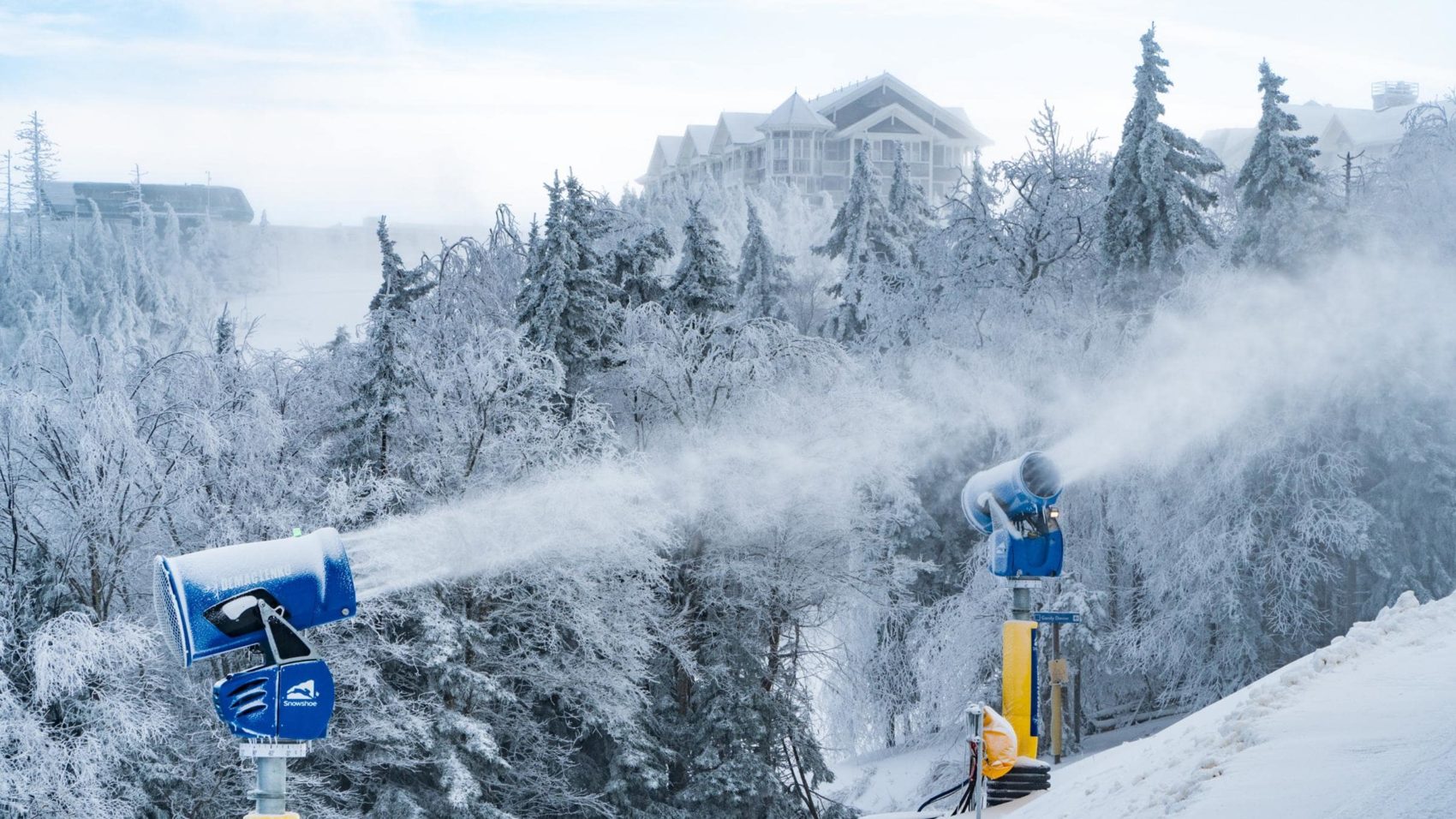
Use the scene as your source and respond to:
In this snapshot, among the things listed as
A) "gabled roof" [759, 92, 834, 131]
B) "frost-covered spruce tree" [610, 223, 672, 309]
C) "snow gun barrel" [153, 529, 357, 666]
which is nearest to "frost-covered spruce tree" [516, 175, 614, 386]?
"frost-covered spruce tree" [610, 223, 672, 309]

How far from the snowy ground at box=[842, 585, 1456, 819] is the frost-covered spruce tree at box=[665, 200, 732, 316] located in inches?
772

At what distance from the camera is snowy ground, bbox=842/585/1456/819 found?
6.94 meters

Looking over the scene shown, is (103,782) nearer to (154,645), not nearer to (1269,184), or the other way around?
(154,645)

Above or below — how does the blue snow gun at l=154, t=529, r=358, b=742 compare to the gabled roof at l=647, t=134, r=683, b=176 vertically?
below

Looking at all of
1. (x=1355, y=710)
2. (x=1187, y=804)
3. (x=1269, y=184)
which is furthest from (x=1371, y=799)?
(x=1269, y=184)

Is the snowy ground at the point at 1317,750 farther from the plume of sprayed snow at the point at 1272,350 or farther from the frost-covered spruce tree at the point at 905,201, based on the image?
Answer: the frost-covered spruce tree at the point at 905,201

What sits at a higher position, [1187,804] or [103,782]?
[1187,804]

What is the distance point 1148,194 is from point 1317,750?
2221 cm

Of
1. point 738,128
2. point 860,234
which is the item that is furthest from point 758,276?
point 738,128

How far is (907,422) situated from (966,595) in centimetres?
377

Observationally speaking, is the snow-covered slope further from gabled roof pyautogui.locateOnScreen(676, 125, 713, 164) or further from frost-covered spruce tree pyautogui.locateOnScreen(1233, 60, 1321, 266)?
gabled roof pyautogui.locateOnScreen(676, 125, 713, 164)

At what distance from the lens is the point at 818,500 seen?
26344 millimetres

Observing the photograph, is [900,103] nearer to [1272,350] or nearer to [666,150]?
[666,150]

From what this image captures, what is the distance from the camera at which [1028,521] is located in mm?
11469
